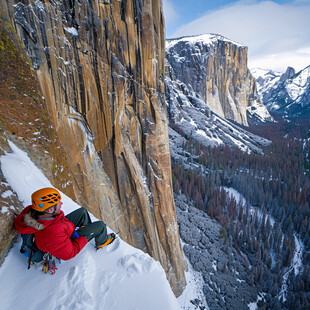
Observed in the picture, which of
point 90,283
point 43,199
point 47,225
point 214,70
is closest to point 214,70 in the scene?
point 214,70

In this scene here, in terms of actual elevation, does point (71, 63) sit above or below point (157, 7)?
below

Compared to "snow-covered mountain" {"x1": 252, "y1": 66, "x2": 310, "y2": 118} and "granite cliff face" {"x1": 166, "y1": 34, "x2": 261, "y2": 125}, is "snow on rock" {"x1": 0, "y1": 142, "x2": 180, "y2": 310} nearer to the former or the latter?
"granite cliff face" {"x1": 166, "y1": 34, "x2": 261, "y2": 125}

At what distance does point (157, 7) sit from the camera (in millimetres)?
9891

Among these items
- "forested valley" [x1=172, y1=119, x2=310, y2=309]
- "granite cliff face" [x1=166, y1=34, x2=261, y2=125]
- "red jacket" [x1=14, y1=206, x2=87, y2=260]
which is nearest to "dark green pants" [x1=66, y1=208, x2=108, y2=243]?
"red jacket" [x1=14, y1=206, x2=87, y2=260]

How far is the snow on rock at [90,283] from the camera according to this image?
258cm

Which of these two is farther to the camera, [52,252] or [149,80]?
[149,80]

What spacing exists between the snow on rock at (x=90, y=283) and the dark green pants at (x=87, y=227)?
0.91ft

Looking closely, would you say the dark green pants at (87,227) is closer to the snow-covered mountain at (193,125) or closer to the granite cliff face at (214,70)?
the snow-covered mountain at (193,125)

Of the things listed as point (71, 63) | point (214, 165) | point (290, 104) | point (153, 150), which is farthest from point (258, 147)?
point (290, 104)

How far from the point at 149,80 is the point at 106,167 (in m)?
5.36

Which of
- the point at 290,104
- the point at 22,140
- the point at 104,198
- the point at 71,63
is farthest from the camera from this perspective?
the point at 290,104

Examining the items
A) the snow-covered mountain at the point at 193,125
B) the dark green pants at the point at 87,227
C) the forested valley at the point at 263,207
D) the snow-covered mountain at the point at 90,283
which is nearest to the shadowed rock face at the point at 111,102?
the dark green pants at the point at 87,227

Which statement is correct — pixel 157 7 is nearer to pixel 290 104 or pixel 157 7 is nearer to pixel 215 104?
pixel 215 104

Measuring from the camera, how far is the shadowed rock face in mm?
7109
